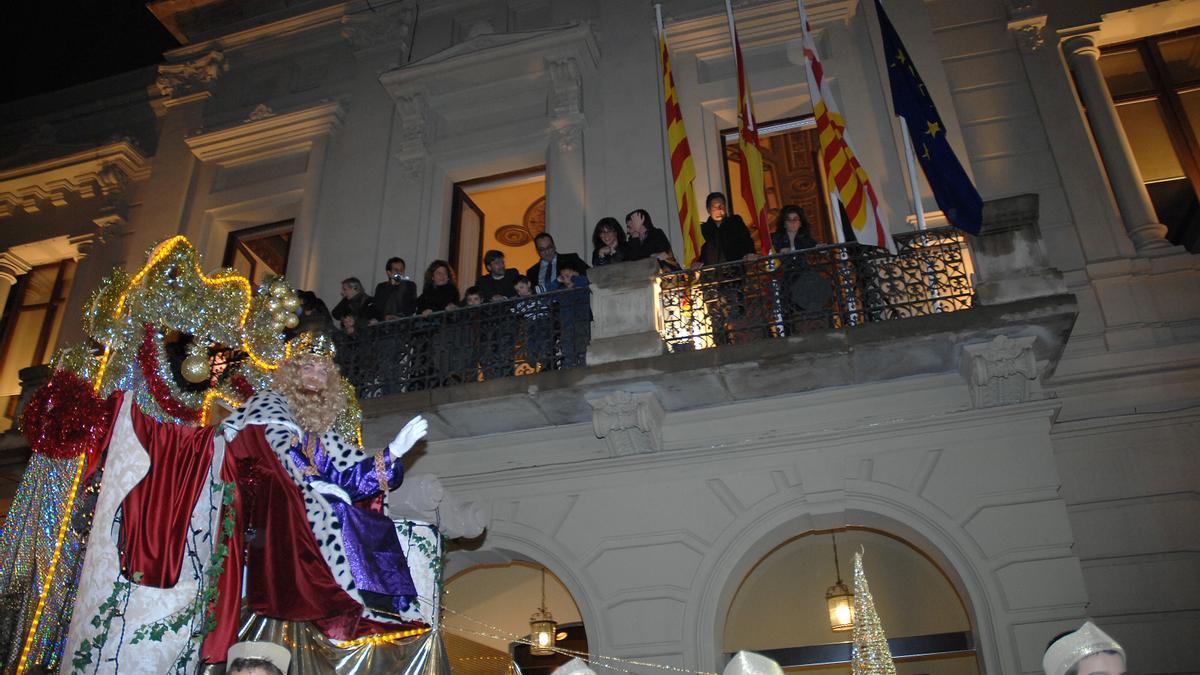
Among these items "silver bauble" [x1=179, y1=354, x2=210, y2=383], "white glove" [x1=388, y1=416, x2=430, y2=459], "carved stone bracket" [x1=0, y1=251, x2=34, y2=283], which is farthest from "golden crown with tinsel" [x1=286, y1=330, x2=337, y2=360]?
"carved stone bracket" [x1=0, y1=251, x2=34, y2=283]

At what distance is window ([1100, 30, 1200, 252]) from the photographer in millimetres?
9375

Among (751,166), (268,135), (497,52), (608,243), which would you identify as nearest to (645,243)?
(608,243)

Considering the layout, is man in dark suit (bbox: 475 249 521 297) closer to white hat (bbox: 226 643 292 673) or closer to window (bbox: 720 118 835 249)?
window (bbox: 720 118 835 249)

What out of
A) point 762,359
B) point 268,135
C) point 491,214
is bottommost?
point 762,359

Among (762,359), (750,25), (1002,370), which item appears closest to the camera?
(1002,370)

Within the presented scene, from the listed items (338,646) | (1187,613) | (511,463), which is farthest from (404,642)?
(1187,613)

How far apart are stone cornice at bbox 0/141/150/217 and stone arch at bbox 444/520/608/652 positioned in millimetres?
8674

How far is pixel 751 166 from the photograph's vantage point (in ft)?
29.8

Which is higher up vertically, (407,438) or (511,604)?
(511,604)

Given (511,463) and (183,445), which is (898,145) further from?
(183,445)

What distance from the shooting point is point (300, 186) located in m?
12.1

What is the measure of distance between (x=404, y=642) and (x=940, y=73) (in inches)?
340

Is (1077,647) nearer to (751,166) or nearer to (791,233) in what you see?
(791,233)

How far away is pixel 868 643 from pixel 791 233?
4619mm
